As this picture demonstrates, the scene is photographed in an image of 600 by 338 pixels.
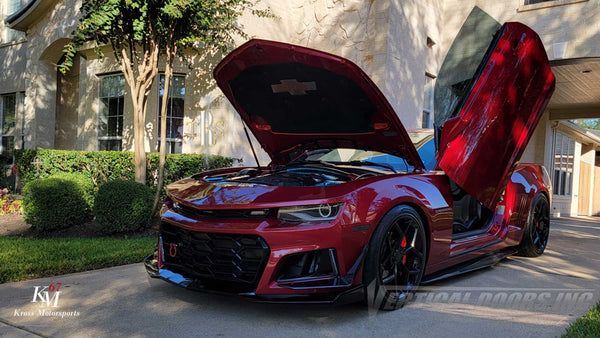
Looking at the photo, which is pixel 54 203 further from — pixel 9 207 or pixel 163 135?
pixel 9 207

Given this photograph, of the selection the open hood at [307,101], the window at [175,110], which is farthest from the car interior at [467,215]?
the window at [175,110]

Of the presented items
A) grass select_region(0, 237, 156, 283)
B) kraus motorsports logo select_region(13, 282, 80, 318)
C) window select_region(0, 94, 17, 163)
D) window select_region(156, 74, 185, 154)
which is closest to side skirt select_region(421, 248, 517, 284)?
kraus motorsports logo select_region(13, 282, 80, 318)

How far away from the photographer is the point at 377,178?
3.27 metres

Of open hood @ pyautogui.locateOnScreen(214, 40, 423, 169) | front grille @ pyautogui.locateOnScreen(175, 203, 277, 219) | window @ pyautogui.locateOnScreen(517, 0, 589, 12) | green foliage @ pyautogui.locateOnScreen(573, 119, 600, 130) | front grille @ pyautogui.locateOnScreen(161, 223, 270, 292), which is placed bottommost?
front grille @ pyautogui.locateOnScreen(161, 223, 270, 292)

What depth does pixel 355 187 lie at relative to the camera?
10.0 feet

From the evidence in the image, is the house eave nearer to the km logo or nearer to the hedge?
the hedge

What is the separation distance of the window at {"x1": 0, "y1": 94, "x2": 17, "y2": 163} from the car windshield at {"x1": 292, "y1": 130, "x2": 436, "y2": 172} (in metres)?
12.2

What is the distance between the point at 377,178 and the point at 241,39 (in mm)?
7322

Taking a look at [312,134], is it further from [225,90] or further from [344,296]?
[344,296]

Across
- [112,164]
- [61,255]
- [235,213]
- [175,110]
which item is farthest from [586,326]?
[175,110]

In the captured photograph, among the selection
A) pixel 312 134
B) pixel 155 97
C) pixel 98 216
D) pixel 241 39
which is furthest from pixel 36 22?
pixel 312 134

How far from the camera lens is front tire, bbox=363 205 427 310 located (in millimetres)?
3012

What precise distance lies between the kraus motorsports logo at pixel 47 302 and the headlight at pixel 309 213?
1.59 metres

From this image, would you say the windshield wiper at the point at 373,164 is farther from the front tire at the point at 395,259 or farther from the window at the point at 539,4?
the window at the point at 539,4
